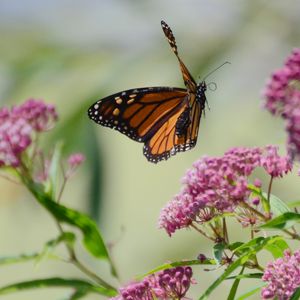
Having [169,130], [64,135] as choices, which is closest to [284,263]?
[169,130]

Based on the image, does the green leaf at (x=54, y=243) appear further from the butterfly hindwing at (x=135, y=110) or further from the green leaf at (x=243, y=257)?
the green leaf at (x=243, y=257)

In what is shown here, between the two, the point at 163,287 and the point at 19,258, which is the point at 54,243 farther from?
the point at 163,287

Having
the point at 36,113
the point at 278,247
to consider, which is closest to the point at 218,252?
the point at 278,247

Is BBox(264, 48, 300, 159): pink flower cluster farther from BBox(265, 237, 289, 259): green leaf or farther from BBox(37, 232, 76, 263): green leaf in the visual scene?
BBox(37, 232, 76, 263): green leaf

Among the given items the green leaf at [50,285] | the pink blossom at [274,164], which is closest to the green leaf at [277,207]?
the pink blossom at [274,164]

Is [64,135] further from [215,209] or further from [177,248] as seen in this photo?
[215,209]
